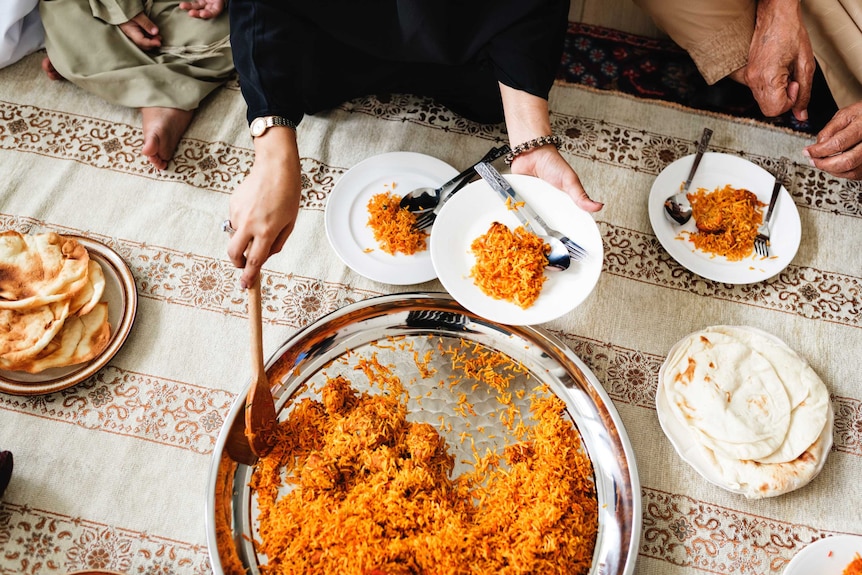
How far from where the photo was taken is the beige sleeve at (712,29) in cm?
197

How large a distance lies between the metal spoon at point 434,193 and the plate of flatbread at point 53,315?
0.83 m

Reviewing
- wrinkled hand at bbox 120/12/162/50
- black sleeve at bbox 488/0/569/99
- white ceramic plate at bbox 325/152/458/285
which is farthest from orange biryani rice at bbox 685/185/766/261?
wrinkled hand at bbox 120/12/162/50

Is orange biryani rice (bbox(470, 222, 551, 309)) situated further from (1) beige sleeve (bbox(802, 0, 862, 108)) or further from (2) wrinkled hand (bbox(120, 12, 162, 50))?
(2) wrinkled hand (bbox(120, 12, 162, 50))

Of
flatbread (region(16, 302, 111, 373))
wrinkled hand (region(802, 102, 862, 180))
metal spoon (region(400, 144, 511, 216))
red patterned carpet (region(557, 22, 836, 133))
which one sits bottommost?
flatbread (region(16, 302, 111, 373))

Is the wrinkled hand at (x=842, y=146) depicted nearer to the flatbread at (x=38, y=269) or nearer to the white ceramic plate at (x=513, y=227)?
the white ceramic plate at (x=513, y=227)

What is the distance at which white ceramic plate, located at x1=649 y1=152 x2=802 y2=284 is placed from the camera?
178 centimetres

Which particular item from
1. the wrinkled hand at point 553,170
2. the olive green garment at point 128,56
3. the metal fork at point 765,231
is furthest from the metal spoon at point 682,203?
the olive green garment at point 128,56

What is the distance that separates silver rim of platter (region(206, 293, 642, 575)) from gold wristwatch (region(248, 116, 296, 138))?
1.64ft

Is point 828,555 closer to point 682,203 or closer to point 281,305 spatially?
point 682,203

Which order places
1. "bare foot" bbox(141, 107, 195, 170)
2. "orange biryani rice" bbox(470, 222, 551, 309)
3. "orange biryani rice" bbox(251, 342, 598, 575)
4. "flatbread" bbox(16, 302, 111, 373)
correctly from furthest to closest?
1. "bare foot" bbox(141, 107, 195, 170)
2. "flatbread" bbox(16, 302, 111, 373)
3. "orange biryani rice" bbox(470, 222, 551, 309)
4. "orange biryani rice" bbox(251, 342, 598, 575)

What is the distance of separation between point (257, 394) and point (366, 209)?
654mm

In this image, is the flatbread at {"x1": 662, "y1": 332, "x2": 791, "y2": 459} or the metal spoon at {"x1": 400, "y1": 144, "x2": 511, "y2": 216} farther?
the metal spoon at {"x1": 400, "y1": 144, "x2": 511, "y2": 216}

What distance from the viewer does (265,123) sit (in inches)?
60.2

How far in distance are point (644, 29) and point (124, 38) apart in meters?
1.87
